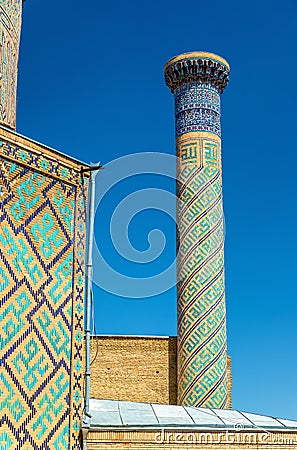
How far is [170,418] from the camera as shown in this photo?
5.68m

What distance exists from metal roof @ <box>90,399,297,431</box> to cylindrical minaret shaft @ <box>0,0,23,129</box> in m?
2.65

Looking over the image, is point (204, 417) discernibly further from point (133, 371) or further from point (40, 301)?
point (133, 371)

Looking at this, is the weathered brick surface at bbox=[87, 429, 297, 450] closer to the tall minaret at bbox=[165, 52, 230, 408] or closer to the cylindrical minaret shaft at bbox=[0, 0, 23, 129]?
the cylindrical minaret shaft at bbox=[0, 0, 23, 129]

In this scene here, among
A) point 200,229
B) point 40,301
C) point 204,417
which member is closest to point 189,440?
point 204,417

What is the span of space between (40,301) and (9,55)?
294 centimetres

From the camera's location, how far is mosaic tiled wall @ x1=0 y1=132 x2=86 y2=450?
14.3 feet

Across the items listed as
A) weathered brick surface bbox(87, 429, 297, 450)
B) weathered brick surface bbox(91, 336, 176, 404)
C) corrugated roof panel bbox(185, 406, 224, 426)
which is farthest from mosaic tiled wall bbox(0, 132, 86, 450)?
weathered brick surface bbox(91, 336, 176, 404)

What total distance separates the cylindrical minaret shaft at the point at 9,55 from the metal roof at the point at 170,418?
2654 millimetres

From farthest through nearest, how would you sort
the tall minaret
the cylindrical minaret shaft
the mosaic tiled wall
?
the tall minaret → the cylindrical minaret shaft → the mosaic tiled wall

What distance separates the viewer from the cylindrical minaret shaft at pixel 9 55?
641cm

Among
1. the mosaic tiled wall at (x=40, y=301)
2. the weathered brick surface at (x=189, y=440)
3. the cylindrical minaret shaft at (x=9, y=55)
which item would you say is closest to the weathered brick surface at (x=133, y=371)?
the cylindrical minaret shaft at (x=9, y=55)

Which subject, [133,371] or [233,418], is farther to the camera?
→ [133,371]

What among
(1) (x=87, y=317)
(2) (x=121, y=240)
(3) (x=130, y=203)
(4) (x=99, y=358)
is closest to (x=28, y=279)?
(1) (x=87, y=317)

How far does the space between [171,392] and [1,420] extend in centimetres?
597
